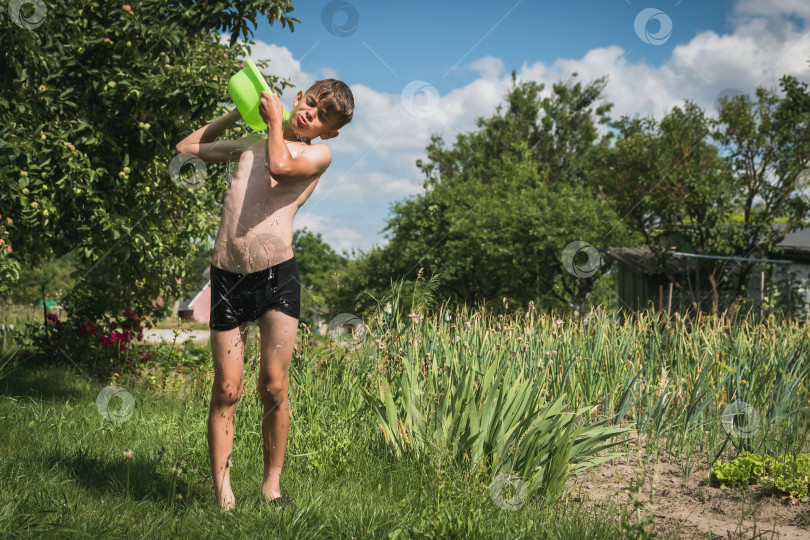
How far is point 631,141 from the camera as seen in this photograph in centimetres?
2197

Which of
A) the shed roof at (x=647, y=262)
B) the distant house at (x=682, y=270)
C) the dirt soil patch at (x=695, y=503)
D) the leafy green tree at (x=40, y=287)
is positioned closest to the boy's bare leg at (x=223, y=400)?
the dirt soil patch at (x=695, y=503)

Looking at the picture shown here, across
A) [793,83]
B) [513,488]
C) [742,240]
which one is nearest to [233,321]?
[513,488]

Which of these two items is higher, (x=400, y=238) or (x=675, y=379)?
(x=400, y=238)

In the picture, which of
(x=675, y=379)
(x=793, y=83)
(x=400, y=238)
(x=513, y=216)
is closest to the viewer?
(x=675, y=379)

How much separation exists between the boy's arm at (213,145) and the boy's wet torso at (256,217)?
16 cm

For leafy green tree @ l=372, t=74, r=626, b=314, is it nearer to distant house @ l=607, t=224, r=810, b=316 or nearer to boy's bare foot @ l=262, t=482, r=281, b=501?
distant house @ l=607, t=224, r=810, b=316

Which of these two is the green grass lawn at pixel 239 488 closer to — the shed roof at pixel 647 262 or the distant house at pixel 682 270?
the distant house at pixel 682 270

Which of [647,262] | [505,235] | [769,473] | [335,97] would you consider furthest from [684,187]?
[335,97]

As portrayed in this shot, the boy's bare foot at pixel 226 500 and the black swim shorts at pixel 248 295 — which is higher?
the black swim shorts at pixel 248 295

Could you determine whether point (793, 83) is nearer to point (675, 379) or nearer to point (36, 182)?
point (675, 379)

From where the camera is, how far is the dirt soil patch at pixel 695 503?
2984mm

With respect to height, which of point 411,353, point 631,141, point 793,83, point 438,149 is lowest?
point 411,353

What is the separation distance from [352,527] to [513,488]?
3.01ft

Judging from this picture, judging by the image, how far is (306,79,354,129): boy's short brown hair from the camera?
2.75 metres
